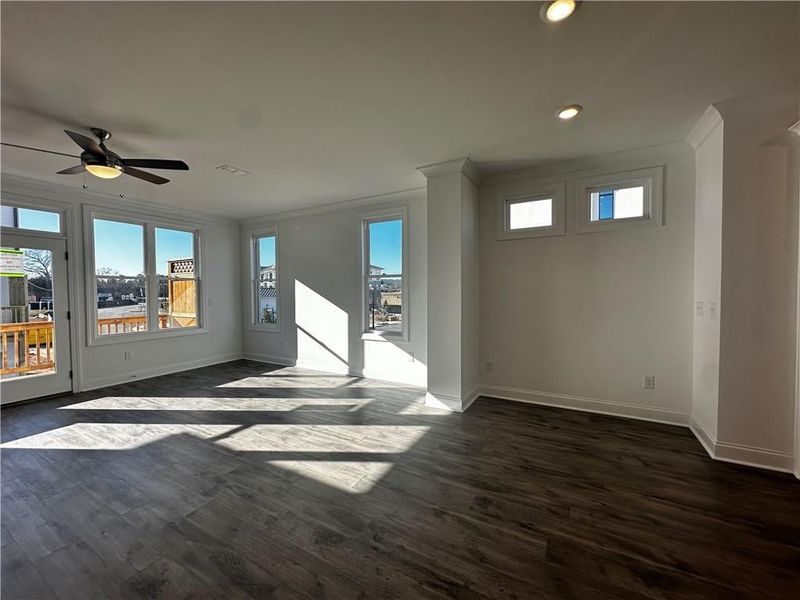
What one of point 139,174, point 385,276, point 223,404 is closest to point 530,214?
point 385,276

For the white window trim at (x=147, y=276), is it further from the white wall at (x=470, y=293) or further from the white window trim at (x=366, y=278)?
the white wall at (x=470, y=293)

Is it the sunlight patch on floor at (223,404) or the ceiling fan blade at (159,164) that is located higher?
the ceiling fan blade at (159,164)

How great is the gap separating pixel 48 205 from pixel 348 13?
4.98 meters

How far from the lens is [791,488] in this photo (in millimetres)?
2275

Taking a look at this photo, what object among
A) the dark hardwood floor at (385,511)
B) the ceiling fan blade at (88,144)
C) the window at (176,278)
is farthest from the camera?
the window at (176,278)

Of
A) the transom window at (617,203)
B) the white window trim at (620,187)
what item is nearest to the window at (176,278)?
the white window trim at (620,187)

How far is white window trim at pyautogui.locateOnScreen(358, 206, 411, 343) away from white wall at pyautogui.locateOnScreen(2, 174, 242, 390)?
117 inches

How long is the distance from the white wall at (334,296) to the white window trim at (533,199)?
1.07 meters

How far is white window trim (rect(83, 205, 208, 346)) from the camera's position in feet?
15.2

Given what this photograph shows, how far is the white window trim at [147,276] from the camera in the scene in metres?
4.62

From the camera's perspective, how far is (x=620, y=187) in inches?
141

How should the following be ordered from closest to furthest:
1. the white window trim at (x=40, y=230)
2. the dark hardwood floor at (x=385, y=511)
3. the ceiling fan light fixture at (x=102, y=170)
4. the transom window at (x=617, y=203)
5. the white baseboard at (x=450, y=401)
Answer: the dark hardwood floor at (x=385, y=511) → the ceiling fan light fixture at (x=102, y=170) → the transom window at (x=617, y=203) → the white baseboard at (x=450, y=401) → the white window trim at (x=40, y=230)

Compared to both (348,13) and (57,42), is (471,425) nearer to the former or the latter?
(348,13)

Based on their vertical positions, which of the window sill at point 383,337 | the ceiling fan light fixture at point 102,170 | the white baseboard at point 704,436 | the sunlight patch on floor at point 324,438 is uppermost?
the ceiling fan light fixture at point 102,170
